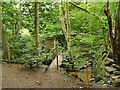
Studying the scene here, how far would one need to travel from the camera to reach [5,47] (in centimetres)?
365

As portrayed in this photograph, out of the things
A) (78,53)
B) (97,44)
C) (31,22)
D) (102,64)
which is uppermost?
(31,22)

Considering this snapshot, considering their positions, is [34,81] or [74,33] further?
[74,33]

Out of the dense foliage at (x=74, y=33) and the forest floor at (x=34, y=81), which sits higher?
the dense foliage at (x=74, y=33)

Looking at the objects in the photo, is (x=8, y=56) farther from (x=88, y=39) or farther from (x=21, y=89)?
(x=88, y=39)

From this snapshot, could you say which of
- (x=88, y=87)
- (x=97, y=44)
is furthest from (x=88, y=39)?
(x=88, y=87)

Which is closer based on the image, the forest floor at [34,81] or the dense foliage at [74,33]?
the forest floor at [34,81]

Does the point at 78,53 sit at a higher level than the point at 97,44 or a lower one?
lower

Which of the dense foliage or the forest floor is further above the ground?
the dense foliage

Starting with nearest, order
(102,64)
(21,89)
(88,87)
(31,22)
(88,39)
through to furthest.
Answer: (21,89), (88,87), (88,39), (102,64), (31,22)

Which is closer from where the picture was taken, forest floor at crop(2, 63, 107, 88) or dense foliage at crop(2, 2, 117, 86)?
forest floor at crop(2, 63, 107, 88)

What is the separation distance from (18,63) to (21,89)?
2.00 meters

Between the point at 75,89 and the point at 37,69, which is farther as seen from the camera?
the point at 37,69

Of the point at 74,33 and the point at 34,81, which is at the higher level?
the point at 74,33

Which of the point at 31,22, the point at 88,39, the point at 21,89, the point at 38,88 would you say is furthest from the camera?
the point at 31,22
